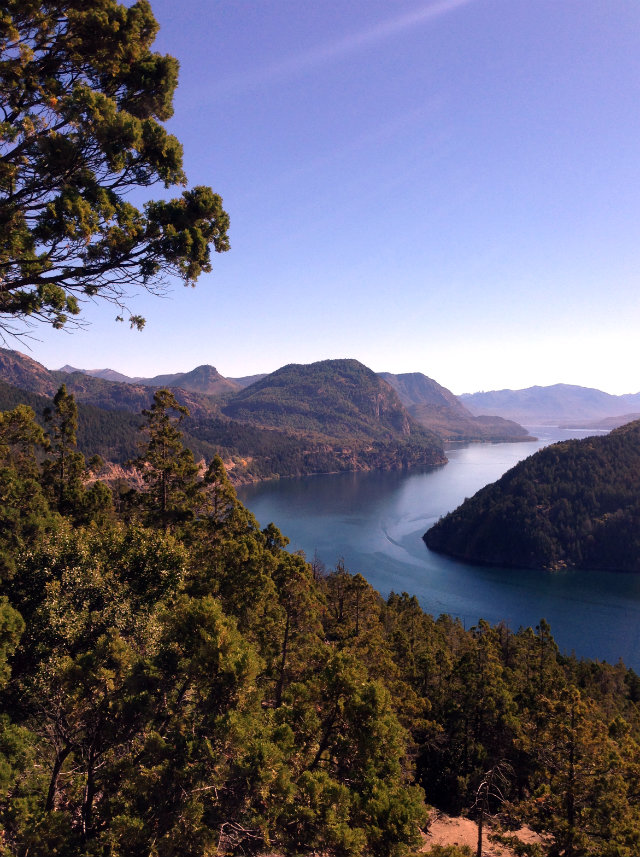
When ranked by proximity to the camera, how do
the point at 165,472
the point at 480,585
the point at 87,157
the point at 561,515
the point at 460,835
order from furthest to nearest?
the point at 561,515, the point at 480,585, the point at 165,472, the point at 460,835, the point at 87,157

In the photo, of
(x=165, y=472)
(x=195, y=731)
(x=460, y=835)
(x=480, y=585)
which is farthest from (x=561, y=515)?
(x=195, y=731)

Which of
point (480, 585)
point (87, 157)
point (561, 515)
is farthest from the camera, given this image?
point (561, 515)

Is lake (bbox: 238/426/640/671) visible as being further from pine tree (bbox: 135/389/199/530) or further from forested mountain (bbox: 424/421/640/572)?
pine tree (bbox: 135/389/199/530)

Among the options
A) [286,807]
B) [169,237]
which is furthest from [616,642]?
[169,237]

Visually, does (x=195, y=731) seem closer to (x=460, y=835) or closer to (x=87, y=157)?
(x=87, y=157)

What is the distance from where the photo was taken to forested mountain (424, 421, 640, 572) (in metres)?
132

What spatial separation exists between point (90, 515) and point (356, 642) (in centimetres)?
1871

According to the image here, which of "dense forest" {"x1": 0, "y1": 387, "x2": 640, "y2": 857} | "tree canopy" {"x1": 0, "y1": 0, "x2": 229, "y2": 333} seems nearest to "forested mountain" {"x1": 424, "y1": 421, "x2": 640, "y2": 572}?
"dense forest" {"x1": 0, "y1": 387, "x2": 640, "y2": 857}

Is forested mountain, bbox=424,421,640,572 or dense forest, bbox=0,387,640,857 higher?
dense forest, bbox=0,387,640,857

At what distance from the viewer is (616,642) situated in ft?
266

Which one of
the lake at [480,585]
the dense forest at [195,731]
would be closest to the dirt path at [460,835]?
the dense forest at [195,731]

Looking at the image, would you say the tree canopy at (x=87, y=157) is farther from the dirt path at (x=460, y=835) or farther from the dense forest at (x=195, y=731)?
the dirt path at (x=460, y=835)

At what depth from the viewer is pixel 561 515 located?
144 m

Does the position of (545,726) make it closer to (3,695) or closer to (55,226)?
(3,695)
